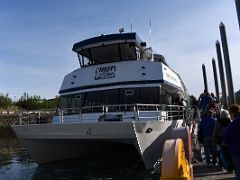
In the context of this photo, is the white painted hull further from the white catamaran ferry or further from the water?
the water

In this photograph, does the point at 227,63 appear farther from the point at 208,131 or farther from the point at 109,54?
the point at 208,131

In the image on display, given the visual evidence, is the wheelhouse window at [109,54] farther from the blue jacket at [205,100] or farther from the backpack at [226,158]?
the backpack at [226,158]

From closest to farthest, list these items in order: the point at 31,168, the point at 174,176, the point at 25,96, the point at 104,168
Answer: the point at 174,176
the point at 104,168
the point at 31,168
the point at 25,96

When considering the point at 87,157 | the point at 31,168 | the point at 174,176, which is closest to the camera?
the point at 174,176

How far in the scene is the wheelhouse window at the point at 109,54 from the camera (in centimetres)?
1503

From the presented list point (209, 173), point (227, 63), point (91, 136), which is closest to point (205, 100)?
point (227, 63)

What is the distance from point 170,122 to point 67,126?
3.29 metres

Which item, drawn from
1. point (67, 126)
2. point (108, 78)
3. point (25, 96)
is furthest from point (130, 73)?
point (25, 96)

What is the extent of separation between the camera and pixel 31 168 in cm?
1452

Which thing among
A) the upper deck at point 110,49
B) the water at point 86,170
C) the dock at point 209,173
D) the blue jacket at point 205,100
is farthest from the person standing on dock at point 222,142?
the upper deck at point 110,49

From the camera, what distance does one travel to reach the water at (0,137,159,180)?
1212 cm

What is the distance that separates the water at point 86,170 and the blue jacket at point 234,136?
522cm

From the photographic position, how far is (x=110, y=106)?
12.1 metres

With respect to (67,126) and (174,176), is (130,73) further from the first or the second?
(174,176)
